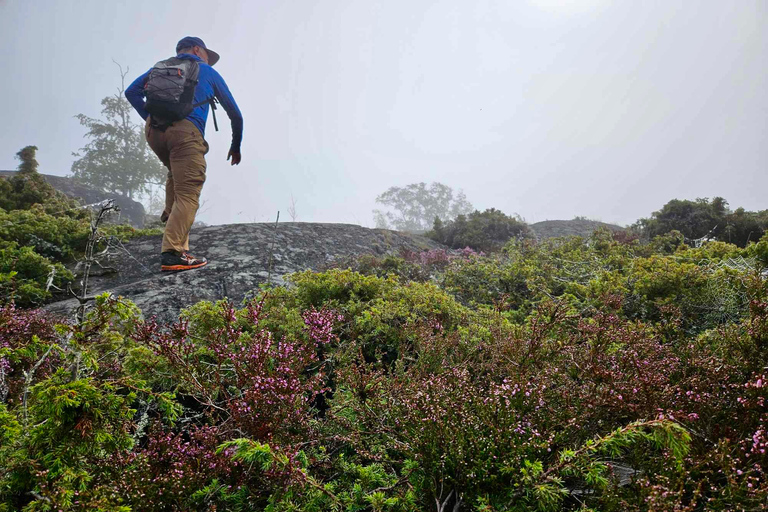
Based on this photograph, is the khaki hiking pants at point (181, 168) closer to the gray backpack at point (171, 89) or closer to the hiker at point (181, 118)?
the hiker at point (181, 118)

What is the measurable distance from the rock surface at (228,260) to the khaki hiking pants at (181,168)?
0.61 metres

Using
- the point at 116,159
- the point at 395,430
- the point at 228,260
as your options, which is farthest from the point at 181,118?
the point at 116,159

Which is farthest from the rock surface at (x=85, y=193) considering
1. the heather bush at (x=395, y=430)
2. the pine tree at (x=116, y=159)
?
the heather bush at (x=395, y=430)

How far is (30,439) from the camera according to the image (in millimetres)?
1169

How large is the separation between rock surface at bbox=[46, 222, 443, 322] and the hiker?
553 mm

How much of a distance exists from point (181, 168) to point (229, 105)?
3.73 ft

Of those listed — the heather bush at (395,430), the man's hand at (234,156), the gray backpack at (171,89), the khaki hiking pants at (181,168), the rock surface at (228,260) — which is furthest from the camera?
the man's hand at (234,156)

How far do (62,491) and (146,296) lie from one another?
134 inches

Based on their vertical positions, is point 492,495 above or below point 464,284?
below

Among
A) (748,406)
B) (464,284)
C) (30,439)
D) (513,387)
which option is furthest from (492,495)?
(464,284)

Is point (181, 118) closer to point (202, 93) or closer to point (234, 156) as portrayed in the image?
point (202, 93)

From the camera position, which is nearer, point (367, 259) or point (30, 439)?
point (30, 439)

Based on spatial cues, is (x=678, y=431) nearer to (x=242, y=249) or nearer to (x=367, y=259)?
(x=367, y=259)

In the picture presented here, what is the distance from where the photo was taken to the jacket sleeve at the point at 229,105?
4965mm
